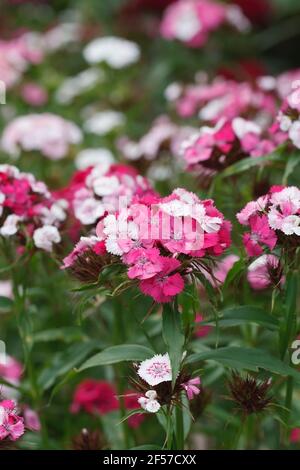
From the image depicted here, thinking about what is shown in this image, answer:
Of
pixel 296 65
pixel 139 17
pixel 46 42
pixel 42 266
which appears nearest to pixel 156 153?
pixel 42 266

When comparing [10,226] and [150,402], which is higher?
[10,226]

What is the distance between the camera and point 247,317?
60.3 inches

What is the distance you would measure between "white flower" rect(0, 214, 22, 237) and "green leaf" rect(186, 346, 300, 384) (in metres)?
0.44

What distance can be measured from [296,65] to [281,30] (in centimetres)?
22

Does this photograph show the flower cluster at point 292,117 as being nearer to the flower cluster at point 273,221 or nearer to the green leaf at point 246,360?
the flower cluster at point 273,221

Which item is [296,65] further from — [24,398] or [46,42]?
[24,398]

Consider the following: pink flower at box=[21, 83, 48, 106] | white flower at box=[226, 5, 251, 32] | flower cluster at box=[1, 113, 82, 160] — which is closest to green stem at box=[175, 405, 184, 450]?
flower cluster at box=[1, 113, 82, 160]

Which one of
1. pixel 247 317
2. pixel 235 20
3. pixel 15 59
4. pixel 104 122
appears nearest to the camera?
pixel 247 317

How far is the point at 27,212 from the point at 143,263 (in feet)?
1.55

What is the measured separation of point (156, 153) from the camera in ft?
7.93

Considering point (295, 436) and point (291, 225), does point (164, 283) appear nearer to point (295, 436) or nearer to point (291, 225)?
point (291, 225)

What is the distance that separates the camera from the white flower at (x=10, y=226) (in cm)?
164

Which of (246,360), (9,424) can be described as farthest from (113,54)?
(9,424)

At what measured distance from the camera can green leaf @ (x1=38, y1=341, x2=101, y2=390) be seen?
184 cm
